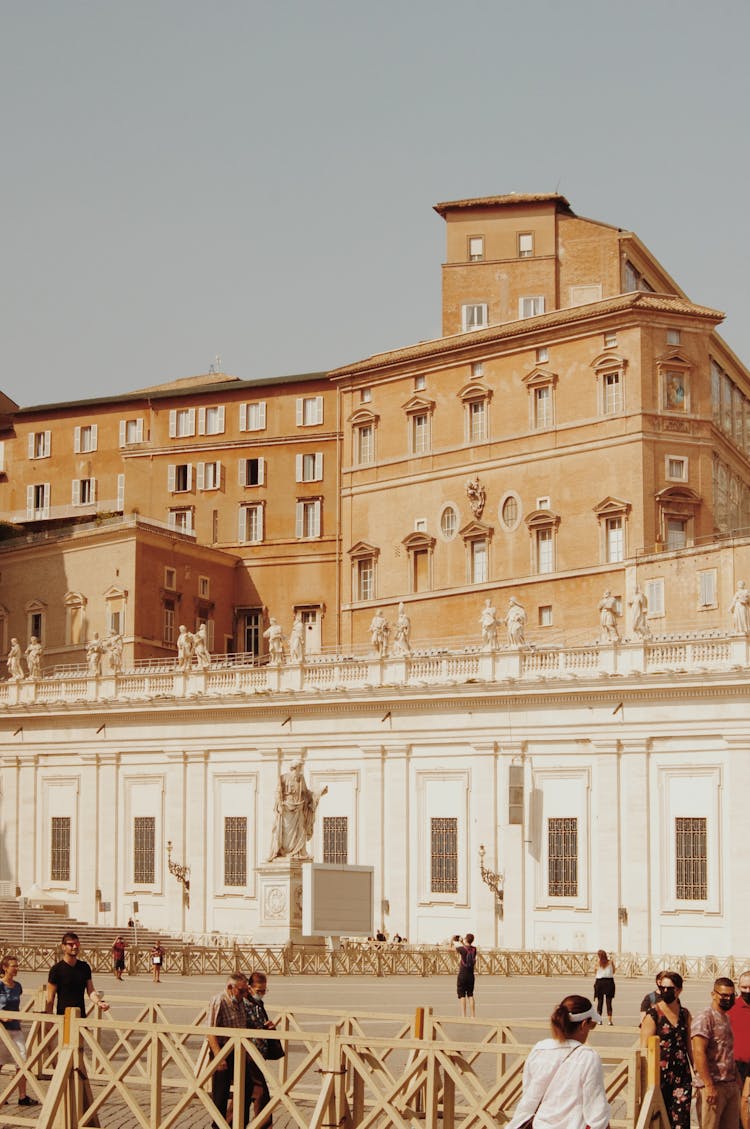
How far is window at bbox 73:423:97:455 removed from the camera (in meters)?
90.2

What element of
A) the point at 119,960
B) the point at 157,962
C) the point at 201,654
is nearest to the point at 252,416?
the point at 201,654

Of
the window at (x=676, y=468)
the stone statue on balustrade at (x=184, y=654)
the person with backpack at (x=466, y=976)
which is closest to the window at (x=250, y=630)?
the stone statue on balustrade at (x=184, y=654)

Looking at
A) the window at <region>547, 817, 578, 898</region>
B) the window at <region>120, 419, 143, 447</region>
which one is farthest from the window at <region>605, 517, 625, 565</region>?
the window at <region>120, 419, 143, 447</region>

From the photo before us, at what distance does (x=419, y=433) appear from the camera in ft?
258

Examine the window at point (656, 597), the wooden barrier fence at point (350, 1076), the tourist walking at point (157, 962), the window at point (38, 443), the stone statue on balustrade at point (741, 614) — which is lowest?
the tourist walking at point (157, 962)

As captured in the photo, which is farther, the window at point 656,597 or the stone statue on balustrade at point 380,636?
the window at point 656,597

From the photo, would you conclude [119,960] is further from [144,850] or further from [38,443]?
[38,443]

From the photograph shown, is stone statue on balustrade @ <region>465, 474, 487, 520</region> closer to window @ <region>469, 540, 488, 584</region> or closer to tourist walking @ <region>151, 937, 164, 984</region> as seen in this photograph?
window @ <region>469, 540, 488, 584</region>

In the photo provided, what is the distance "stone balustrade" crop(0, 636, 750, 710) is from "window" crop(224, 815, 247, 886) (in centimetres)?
405

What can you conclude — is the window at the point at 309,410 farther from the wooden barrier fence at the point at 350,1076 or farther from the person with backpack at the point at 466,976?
the wooden barrier fence at the point at 350,1076

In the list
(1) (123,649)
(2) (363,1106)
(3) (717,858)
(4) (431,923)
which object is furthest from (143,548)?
(2) (363,1106)

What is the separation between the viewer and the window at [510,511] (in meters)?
74.6

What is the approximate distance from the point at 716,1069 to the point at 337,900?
70.1 feet

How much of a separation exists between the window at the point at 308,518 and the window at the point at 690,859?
3154cm
